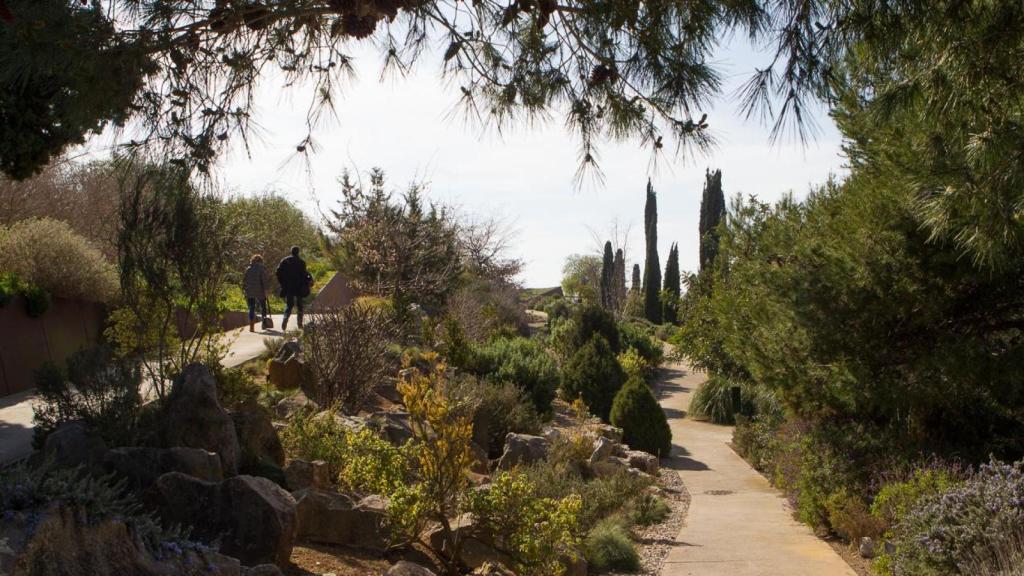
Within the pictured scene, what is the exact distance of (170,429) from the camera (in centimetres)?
670

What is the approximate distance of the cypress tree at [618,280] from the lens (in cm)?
4442

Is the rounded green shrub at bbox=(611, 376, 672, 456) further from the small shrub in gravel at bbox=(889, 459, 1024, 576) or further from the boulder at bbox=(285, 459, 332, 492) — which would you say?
the boulder at bbox=(285, 459, 332, 492)

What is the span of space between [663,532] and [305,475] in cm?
430

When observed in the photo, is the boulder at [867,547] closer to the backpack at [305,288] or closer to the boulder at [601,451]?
the boulder at [601,451]

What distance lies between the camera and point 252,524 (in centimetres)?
524

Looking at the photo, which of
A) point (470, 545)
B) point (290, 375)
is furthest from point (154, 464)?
point (290, 375)

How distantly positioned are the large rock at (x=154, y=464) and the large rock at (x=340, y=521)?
2.35ft

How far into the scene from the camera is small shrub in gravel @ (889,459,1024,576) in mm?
6137

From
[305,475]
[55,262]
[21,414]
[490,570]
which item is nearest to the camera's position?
[490,570]

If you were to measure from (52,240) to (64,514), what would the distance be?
11937 millimetres

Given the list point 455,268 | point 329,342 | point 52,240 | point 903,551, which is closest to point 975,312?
point 903,551

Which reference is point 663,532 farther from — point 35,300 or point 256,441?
point 35,300

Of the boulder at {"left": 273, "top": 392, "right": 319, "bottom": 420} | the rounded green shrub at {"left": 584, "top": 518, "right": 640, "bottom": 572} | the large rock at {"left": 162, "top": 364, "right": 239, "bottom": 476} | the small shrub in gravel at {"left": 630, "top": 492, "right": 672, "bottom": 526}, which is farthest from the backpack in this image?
the large rock at {"left": 162, "top": 364, "right": 239, "bottom": 476}

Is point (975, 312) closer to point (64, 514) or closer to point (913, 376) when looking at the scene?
point (913, 376)
